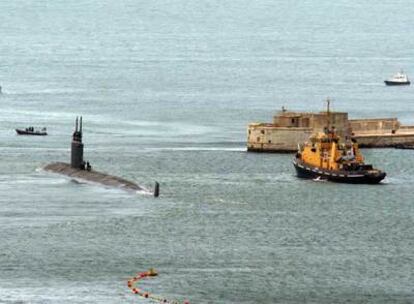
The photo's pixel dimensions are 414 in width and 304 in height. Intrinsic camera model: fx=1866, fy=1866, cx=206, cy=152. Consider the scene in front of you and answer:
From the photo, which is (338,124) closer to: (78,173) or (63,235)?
(78,173)

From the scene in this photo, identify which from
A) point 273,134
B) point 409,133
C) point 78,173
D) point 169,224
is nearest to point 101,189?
point 78,173

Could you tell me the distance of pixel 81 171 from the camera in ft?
478

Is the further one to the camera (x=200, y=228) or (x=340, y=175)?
(x=340, y=175)

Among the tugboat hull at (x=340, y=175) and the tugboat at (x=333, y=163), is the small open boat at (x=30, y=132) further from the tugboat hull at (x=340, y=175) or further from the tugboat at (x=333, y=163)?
the tugboat hull at (x=340, y=175)

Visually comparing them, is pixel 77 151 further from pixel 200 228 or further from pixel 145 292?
pixel 145 292

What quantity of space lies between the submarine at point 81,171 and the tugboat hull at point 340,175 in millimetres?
14129

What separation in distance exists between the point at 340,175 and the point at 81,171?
2022cm

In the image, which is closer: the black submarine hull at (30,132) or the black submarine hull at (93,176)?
the black submarine hull at (93,176)

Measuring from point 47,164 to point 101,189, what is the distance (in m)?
16.2

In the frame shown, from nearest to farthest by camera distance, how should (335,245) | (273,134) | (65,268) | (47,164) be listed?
(65,268) → (335,245) → (47,164) → (273,134)

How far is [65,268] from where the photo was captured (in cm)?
10206

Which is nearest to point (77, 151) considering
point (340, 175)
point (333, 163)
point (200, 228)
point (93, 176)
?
point (93, 176)

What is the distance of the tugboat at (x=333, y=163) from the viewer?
14212 cm

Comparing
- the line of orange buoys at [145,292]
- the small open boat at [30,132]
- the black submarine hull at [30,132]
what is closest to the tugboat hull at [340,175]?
the black submarine hull at [30,132]
